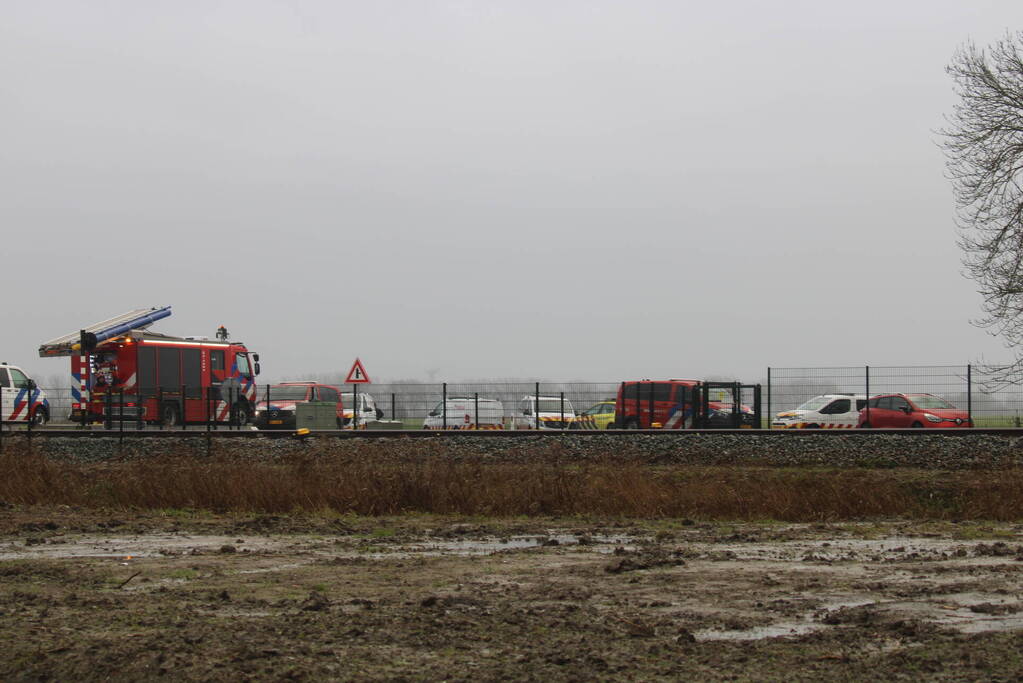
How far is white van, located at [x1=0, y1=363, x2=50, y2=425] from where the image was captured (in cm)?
3616

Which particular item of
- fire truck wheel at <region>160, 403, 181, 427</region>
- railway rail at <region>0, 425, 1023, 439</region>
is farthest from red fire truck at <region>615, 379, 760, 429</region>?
fire truck wheel at <region>160, 403, 181, 427</region>

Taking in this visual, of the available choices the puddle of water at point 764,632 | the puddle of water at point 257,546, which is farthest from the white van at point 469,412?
the puddle of water at point 764,632

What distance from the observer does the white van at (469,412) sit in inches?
1342

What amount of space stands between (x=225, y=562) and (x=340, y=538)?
7.28ft

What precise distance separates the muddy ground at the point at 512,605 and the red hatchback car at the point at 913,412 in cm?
1965

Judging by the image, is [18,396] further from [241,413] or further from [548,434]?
[548,434]

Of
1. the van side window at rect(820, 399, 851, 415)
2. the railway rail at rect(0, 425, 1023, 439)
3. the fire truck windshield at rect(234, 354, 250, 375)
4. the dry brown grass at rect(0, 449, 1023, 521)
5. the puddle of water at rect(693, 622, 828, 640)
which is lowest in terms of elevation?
the dry brown grass at rect(0, 449, 1023, 521)

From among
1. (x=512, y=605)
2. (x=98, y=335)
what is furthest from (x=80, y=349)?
(x=512, y=605)

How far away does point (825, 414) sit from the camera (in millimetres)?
34656

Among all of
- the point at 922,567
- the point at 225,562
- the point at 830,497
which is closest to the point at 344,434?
the point at 830,497

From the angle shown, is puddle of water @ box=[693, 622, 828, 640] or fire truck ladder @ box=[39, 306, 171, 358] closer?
puddle of water @ box=[693, 622, 828, 640]

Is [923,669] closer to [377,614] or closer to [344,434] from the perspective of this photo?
[377,614]

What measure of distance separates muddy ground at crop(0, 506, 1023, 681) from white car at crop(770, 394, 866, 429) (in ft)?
72.9

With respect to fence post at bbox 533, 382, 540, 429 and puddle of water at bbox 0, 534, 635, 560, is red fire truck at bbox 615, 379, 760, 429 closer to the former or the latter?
fence post at bbox 533, 382, 540, 429
